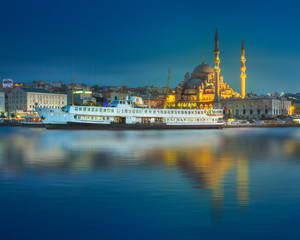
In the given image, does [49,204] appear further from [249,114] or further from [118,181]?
[249,114]

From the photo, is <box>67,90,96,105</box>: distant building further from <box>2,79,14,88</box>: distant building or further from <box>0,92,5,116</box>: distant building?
<box>2,79,14,88</box>: distant building

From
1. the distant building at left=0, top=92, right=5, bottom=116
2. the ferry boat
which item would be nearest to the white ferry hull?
the ferry boat

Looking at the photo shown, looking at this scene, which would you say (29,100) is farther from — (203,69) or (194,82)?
(203,69)

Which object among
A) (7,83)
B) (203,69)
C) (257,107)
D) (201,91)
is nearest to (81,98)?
(7,83)

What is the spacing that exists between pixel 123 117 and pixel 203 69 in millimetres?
91049

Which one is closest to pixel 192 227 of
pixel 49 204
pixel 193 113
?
pixel 49 204

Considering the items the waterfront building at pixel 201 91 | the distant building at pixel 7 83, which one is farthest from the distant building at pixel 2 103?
the waterfront building at pixel 201 91

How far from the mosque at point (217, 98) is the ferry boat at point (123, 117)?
4441 centimetres

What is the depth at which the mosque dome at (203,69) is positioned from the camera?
143625mm

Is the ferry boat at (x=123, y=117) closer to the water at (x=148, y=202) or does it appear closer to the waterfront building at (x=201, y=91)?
Result: the water at (x=148, y=202)

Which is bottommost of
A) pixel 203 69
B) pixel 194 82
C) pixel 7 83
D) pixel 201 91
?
pixel 201 91

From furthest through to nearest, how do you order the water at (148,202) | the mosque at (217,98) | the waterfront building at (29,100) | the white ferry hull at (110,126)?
the mosque at (217,98) < the waterfront building at (29,100) < the white ferry hull at (110,126) < the water at (148,202)

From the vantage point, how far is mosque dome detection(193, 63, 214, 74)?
14362 centimetres

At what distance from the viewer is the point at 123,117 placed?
60312 millimetres
